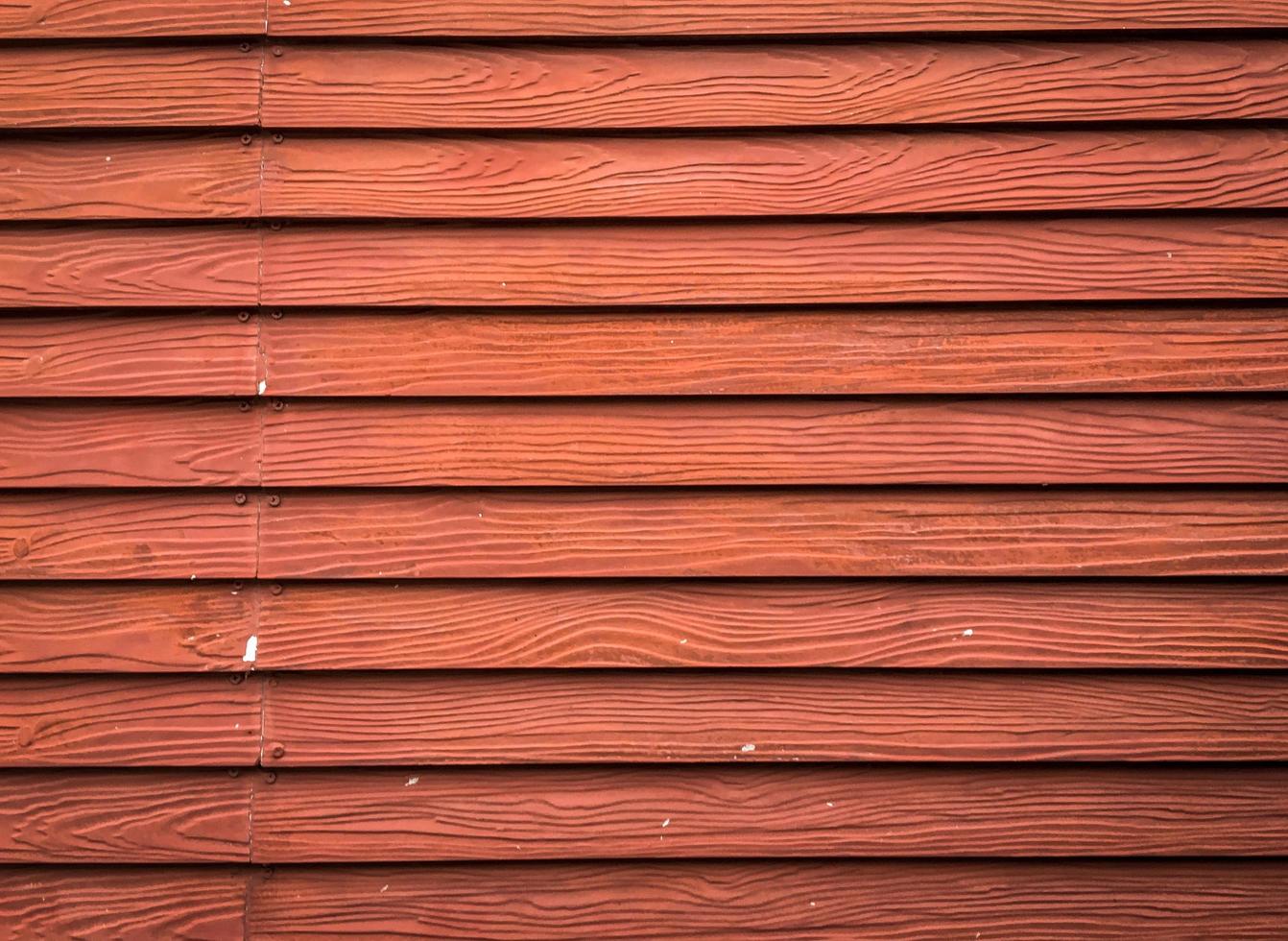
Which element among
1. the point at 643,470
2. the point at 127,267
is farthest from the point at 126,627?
the point at 643,470

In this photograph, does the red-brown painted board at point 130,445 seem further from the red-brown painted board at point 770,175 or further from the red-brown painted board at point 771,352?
the red-brown painted board at point 770,175

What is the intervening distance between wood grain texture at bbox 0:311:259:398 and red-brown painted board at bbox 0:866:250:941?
939mm

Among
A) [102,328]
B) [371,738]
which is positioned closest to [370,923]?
[371,738]

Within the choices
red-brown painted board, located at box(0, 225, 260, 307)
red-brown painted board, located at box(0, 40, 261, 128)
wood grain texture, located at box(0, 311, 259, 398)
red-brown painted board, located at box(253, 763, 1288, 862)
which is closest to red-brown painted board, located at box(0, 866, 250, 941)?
red-brown painted board, located at box(253, 763, 1288, 862)

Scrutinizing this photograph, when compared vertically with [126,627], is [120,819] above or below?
below

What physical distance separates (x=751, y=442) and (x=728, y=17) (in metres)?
0.85

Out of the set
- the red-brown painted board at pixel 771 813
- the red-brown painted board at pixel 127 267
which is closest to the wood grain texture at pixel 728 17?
the red-brown painted board at pixel 127 267

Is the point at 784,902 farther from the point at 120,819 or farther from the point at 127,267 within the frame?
the point at 127,267

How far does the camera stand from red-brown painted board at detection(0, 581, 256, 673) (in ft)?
6.02

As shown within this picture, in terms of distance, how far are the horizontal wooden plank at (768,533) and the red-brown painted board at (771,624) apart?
41mm

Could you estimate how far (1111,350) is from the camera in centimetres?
188

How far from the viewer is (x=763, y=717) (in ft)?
6.10

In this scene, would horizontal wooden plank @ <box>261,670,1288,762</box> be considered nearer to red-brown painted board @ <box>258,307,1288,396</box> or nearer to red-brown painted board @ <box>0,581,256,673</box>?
red-brown painted board @ <box>0,581,256,673</box>

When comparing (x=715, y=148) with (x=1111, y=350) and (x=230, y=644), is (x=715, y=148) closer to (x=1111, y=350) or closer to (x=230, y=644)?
(x=1111, y=350)
